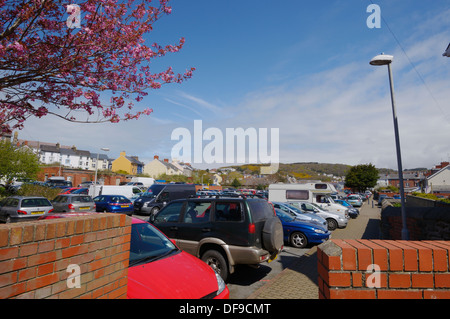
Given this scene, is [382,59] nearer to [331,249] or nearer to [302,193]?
[331,249]

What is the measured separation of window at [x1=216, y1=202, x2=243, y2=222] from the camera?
239 inches

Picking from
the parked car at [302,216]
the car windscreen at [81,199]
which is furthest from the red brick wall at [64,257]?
the car windscreen at [81,199]

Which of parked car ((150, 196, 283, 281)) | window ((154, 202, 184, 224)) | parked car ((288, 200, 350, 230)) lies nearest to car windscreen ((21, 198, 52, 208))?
window ((154, 202, 184, 224))

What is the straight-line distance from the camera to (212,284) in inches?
148

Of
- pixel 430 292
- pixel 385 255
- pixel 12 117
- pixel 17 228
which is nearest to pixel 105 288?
pixel 17 228

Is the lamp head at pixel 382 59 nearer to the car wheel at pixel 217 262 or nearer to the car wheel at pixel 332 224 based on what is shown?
the car wheel at pixel 217 262

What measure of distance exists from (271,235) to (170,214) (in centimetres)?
299

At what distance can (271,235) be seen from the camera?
19.4 feet

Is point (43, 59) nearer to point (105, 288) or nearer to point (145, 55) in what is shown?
point (145, 55)

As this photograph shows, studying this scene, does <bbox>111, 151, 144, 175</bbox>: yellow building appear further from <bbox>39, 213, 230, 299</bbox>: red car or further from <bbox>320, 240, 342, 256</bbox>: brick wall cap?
<bbox>320, 240, 342, 256</bbox>: brick wall cap

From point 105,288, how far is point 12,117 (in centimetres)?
491

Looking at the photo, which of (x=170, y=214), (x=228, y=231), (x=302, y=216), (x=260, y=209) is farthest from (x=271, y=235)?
(x=302, y=216)

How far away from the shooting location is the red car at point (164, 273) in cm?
320

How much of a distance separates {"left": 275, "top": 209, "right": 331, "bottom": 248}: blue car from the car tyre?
167 inches
